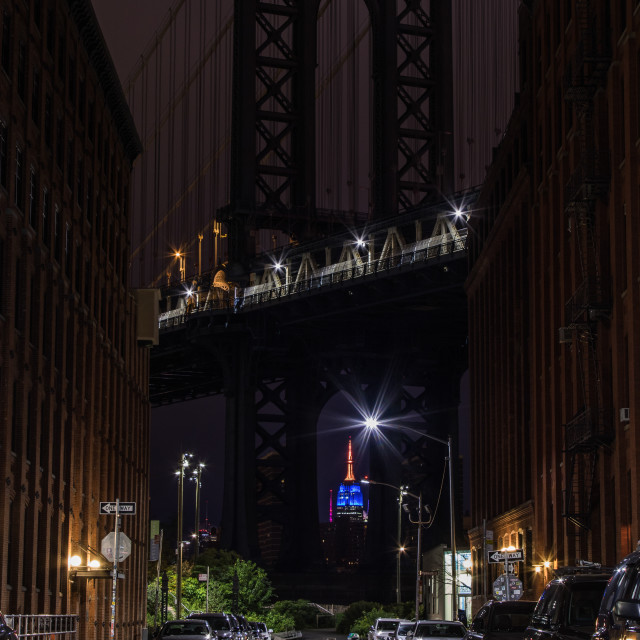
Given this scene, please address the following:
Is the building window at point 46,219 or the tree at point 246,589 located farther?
the tree at point 246,589

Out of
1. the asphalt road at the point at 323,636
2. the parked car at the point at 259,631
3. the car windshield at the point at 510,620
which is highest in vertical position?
the car windshield at the point at 510,620

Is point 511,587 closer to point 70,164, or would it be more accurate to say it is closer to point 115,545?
point 115,545

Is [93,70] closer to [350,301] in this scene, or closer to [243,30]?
[350,301]

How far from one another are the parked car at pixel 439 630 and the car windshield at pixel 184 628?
546 cm

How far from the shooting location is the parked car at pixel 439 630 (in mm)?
36438

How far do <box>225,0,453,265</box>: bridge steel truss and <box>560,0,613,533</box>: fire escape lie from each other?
69417 mm

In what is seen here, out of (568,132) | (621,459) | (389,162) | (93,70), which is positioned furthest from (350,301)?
(621,459)

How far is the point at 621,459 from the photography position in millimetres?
40969

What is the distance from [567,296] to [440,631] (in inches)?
683

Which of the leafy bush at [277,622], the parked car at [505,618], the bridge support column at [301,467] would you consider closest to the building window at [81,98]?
the parked car at [505,618]

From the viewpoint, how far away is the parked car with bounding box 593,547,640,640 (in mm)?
13195

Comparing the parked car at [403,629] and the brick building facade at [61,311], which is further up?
the brick building facade at [61,311]

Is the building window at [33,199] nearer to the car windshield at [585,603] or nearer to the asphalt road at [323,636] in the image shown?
the car windshield at [585,603]

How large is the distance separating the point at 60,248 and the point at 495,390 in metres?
30.3
